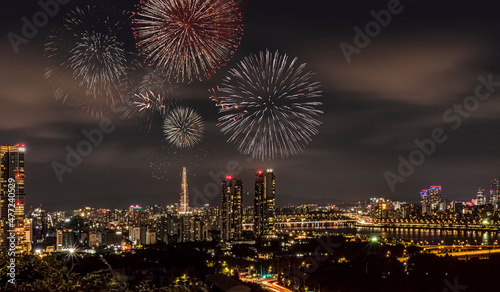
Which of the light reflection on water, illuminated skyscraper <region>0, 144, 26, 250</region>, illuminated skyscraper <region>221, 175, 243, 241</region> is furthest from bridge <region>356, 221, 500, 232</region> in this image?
illuminated skyscraper <region>0, 144, 26, 250</region>

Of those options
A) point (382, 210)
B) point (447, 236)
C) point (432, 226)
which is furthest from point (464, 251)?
point (382, 210)

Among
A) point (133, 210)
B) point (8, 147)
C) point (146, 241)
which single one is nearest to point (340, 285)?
point (8, 147)

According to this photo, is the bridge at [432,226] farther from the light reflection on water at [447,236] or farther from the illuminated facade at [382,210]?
the illuminated facade at [382,210]

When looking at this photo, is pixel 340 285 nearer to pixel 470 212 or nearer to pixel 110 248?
pixel 110 248

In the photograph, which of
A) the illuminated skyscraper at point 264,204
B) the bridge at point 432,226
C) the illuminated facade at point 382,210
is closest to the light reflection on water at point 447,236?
the bridge at point 432,226

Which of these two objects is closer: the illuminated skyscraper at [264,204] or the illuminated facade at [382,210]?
the illuminated skyscraper at [264,204]

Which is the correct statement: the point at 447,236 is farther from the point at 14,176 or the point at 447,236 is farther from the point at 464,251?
the point at 14,176
